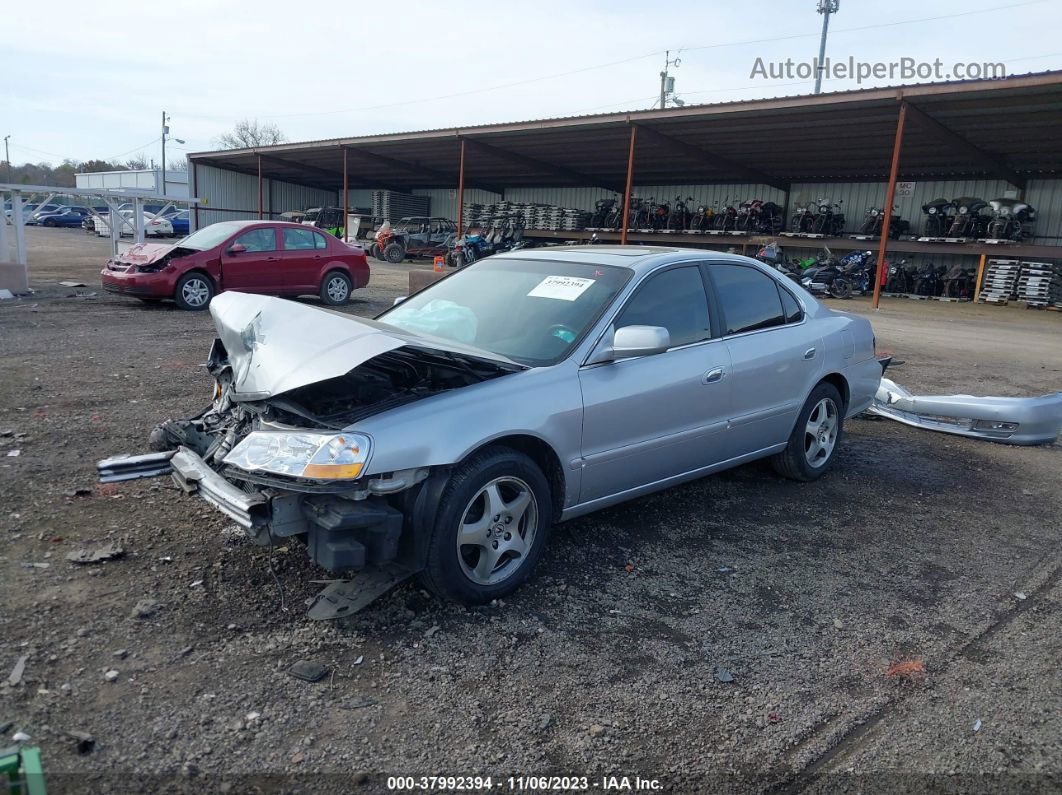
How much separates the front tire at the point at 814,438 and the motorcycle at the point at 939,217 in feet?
69.2

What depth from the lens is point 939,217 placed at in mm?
23516

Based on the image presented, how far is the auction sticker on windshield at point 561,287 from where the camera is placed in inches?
168

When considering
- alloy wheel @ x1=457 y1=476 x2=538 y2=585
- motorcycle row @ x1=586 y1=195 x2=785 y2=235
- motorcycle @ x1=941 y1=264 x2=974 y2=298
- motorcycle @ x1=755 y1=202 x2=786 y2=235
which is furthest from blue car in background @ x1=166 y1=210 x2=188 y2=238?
alloy wheel @ x1=457 y1=476 x2=538 y2=585

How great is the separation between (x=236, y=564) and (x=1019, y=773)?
10.6 feet

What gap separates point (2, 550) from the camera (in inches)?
148

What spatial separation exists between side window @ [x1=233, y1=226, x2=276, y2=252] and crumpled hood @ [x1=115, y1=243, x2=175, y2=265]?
3.70ft

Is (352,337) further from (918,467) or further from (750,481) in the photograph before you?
(918,467)

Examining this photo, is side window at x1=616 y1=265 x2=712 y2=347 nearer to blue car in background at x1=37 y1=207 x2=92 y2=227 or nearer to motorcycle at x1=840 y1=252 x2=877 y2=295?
motorcycle at x1=840 y1=252 x2=877 y2=295

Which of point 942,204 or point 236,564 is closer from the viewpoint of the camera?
point 236,564

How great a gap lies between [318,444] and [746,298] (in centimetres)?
298

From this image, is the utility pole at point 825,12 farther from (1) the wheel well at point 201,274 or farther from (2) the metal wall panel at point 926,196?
(1) the wheel well at point 201,274

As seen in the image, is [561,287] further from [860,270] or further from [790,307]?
[860,270]

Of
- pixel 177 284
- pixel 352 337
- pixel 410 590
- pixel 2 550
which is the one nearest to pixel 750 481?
pixel 410 590

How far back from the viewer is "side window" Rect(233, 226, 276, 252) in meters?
13.0
